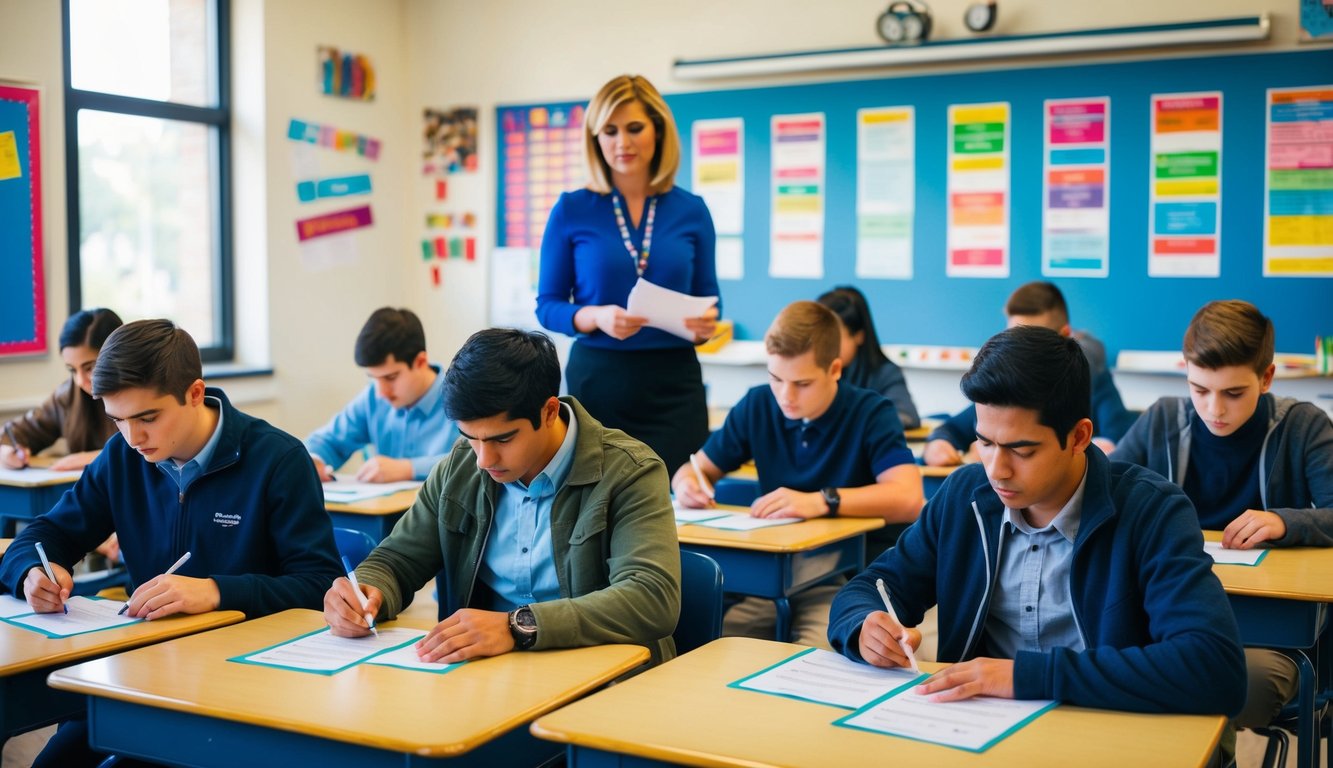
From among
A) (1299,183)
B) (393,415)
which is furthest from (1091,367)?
(393,415)

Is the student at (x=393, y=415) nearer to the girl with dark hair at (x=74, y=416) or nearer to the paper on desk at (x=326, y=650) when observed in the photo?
the girl with dark hair at (x=74, y=416)

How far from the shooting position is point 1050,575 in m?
1.81

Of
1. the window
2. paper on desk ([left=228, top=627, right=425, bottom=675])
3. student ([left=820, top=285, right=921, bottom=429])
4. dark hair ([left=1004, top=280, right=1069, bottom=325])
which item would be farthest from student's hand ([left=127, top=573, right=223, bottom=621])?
the window

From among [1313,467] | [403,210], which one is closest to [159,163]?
[403,210]

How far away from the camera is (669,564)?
6.64ft

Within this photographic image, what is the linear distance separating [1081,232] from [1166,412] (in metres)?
2.47

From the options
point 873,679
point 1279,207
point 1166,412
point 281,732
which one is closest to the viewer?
point 281,732

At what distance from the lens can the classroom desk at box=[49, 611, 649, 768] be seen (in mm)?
1493

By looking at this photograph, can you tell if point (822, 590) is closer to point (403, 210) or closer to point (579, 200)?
point (579, 200)

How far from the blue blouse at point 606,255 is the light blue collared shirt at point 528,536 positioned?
1142mm

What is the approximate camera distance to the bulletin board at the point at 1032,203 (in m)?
4.93

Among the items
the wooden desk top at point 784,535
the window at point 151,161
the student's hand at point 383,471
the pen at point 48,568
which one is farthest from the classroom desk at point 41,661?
the window at point 151,161

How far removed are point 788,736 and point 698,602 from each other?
71 centimetres

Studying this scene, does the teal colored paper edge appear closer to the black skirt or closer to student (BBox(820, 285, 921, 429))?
the black skirt
